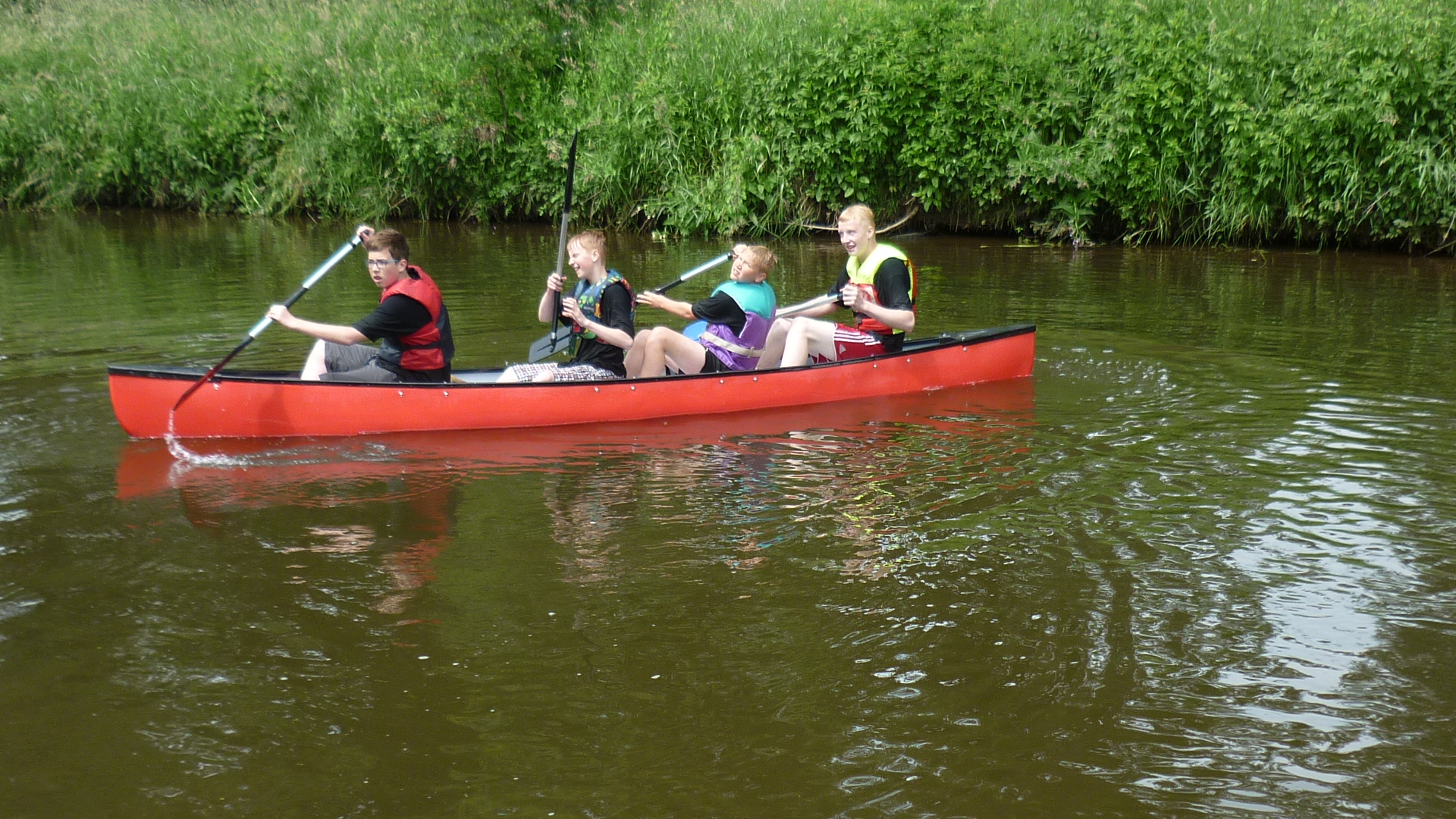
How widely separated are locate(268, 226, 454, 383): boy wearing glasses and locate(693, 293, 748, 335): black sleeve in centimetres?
138

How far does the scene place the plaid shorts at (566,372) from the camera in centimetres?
657

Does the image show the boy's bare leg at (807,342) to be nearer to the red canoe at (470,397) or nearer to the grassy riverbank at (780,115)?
the red canoe at (470,397)

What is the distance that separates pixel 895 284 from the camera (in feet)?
22.4

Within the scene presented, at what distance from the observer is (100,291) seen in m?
10.9

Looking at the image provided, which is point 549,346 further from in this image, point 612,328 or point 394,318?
point 394,318

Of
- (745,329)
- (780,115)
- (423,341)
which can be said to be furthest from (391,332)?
(780,115)

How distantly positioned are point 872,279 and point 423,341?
2.44 metres

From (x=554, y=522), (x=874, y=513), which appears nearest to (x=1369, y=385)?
(x=874, y=513)

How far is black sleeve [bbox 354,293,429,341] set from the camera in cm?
594

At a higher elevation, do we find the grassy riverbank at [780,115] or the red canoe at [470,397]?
the grassy riverbank at [780,115]

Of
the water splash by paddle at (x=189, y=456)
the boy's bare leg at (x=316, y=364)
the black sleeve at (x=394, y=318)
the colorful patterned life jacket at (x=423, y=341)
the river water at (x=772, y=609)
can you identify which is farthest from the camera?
the boy's bare leg at (x=316, y=364)

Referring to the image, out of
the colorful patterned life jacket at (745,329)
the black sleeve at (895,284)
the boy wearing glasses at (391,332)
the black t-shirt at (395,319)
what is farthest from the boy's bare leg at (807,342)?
the black t-shirt at (395,319)

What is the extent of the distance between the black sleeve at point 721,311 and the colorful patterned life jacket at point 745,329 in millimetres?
21

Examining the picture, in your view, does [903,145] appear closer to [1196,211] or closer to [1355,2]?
[1196,211]
